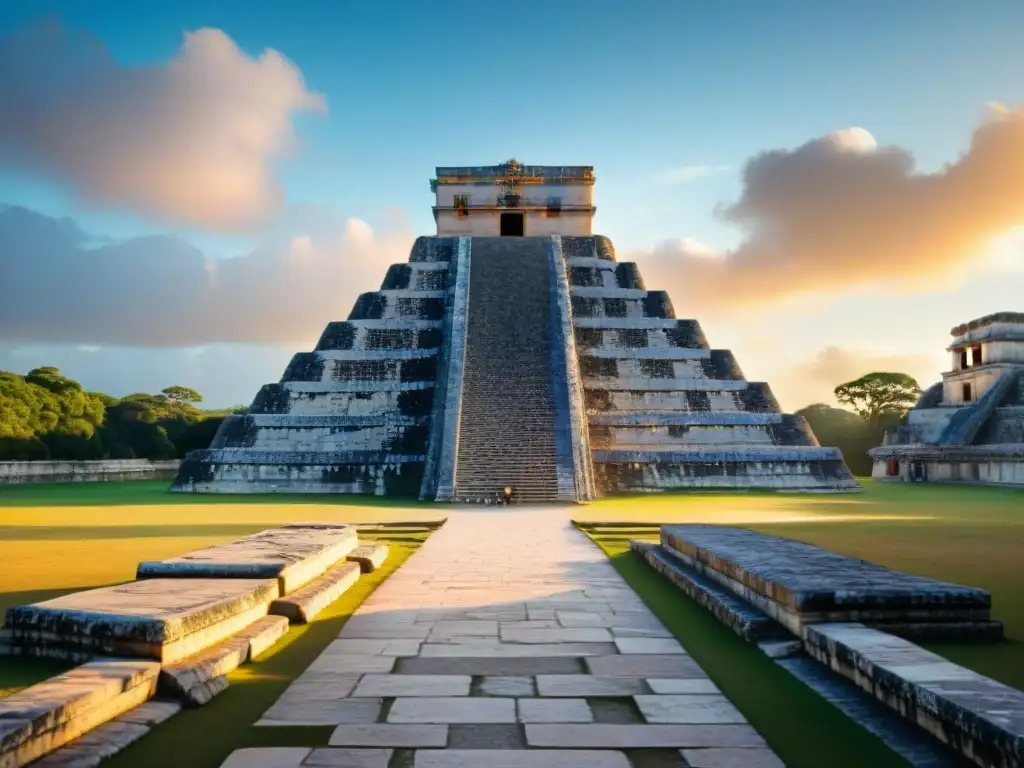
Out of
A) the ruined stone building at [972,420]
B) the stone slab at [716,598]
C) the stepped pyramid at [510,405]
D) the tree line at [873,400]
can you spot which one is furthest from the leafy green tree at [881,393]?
the stone slab at [716,598]

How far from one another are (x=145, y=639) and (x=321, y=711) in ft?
3.48

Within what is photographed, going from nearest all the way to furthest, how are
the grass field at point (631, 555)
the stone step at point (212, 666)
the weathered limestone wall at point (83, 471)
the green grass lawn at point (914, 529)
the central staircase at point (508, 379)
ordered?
1. the grass field at point (631, 555)
2. the stone step at point (212, 666)
3. the green grass lawn at point (914, 529)
4. the central staircase at point (508, 379)
5. the weathered limestone wall at point (83, 471)

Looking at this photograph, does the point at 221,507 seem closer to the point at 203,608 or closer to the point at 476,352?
the point at 476,352

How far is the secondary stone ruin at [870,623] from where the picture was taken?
3.18 m

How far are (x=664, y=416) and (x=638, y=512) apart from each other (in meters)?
7.76

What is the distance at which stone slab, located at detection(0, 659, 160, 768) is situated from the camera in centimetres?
306

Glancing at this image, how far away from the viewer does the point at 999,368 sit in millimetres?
34500

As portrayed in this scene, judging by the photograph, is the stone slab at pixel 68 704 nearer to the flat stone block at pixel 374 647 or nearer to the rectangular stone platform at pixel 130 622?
the rectangular stone platform at pixel 130 622

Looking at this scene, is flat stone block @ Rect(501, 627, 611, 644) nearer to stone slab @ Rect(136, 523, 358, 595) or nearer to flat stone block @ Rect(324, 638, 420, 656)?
flat stone block @ Rect(324, 638, 420, 656)

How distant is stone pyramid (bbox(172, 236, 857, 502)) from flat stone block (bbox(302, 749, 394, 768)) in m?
14.4

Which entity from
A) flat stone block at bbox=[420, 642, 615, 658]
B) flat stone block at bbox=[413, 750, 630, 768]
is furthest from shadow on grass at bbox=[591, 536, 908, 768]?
flat stone block at bbox=[413, 750, 630, 768]

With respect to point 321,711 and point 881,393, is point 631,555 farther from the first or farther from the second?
point 881,393

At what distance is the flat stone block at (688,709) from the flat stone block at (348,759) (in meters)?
1.23

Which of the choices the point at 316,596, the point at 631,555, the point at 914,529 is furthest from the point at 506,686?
the point at 914,529
